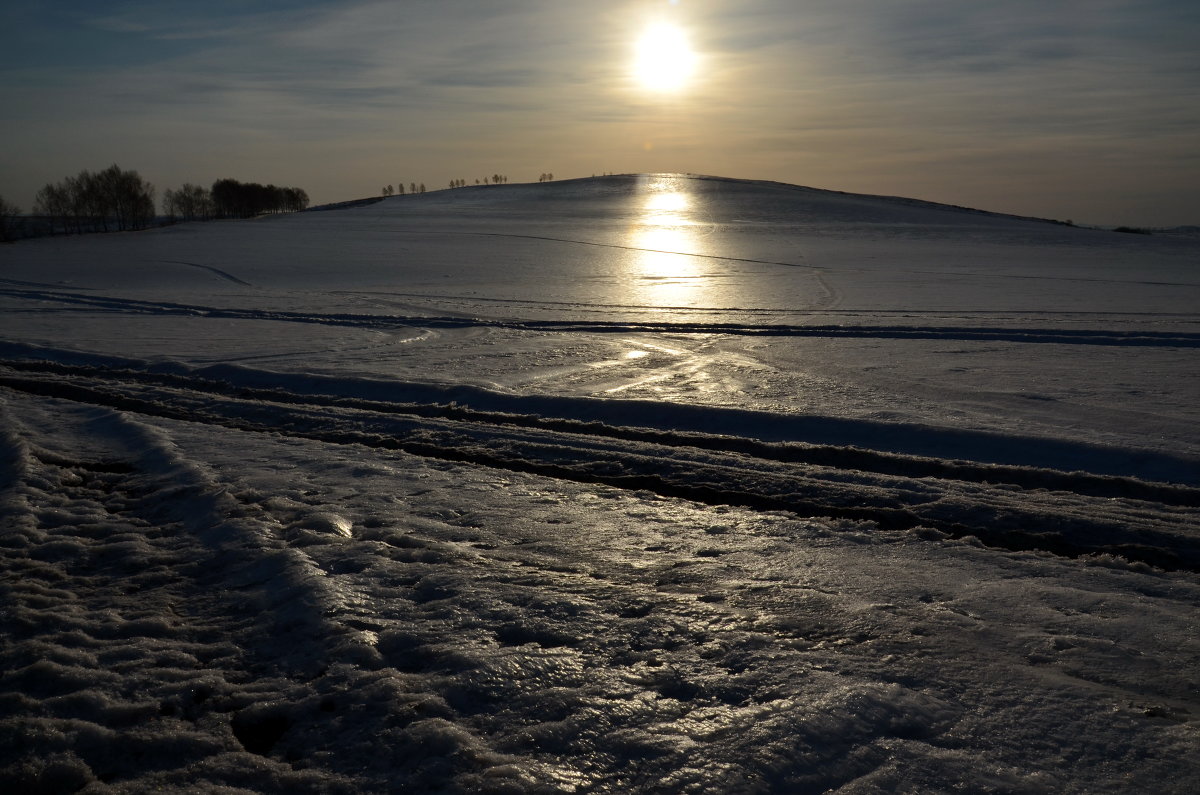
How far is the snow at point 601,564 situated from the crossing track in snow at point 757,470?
0.03 meters

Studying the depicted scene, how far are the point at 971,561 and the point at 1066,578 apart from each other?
42 centimetres

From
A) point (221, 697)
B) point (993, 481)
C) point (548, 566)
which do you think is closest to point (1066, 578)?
point (993, 481)

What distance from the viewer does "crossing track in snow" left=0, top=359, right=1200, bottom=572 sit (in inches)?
183

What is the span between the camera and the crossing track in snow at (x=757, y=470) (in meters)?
4.64

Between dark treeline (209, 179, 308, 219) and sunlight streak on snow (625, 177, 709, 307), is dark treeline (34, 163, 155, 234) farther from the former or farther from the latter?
sunlight streak on snow (625, 177, 709, 307)

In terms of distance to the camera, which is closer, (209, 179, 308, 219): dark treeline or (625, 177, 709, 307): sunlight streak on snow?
(625, 177, 709, 307): sunlight streak on snow

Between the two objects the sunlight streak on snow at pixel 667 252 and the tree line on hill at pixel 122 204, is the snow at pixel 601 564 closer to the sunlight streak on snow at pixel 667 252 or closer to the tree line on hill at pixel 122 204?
the sunlight streak on snow at pixel 667 252

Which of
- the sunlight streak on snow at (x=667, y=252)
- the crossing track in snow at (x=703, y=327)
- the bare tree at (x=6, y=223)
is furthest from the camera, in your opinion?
the bare tree at (x=6, y=223)

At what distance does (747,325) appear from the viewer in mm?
12570

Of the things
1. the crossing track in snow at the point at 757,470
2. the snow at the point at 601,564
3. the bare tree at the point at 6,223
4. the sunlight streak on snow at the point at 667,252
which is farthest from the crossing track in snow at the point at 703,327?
the bare tree at the point at 6,223

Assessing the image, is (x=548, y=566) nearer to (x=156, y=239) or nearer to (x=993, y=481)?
(x=993, y=481)

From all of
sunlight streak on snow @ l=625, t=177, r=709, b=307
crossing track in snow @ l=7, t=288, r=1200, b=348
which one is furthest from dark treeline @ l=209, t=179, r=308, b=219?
crossing track in snow @ l=7, t=288, r=1200, b=348

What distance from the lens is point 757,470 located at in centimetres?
571

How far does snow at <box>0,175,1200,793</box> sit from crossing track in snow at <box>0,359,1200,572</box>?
34 millimetres
